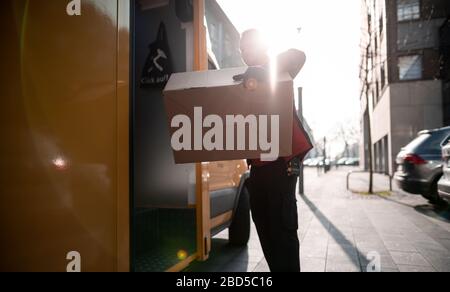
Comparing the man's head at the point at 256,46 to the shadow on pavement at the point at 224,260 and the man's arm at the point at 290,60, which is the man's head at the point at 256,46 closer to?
the man's arm at the point at 290,60

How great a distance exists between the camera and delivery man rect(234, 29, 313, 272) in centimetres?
220

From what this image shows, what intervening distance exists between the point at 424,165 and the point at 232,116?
6.26 m

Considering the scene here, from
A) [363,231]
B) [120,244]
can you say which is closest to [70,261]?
[120,244]

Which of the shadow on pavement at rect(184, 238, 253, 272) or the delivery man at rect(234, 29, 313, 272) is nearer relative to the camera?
the delivery man at rect(234, 29, 313, 272)

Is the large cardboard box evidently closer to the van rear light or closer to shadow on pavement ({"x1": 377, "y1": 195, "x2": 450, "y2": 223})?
shadow on pavement ({"x1": 377, "y1": 195, "x2": 450, "y2": 223})

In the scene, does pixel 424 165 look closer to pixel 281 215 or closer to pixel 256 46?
pixel 281 215

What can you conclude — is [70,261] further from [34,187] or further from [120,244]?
[34,187]

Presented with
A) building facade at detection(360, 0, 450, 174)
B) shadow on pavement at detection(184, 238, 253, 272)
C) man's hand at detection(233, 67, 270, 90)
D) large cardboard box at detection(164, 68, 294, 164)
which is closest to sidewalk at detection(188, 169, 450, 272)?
shadow on pavement at detection(184, 238, 253, 272)

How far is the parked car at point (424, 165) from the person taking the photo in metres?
6.52

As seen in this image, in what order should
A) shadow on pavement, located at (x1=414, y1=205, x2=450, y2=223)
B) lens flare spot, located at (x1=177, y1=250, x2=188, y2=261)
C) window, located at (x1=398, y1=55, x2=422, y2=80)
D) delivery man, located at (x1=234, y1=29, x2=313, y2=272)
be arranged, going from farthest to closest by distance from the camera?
window, located at (x1=398, y1=55, x2=422, y2=80) → shadow on pavement, located at (x1=414, y1=205, x2=450, y2=223) → lens flare spot, located at (x1=177, y1=250, x2=188, y2=261) → delivery man, located at (x1=234, y1=29, x2=313, y2=272)

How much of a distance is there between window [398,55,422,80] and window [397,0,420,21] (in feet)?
9.61

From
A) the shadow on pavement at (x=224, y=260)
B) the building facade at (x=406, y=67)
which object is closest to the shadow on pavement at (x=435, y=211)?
the shadow on pavement at (x=224, y=260)
